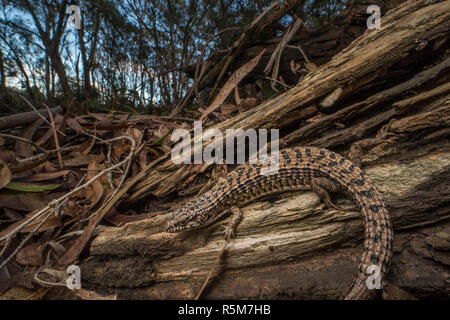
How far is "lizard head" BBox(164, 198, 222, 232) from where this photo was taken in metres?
2.36

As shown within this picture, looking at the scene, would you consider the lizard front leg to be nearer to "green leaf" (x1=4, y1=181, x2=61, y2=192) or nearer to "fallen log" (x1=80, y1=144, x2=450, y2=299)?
"fallen log" (x1=80, y1=144, x2=450, y2=299)

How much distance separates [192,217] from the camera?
239cm

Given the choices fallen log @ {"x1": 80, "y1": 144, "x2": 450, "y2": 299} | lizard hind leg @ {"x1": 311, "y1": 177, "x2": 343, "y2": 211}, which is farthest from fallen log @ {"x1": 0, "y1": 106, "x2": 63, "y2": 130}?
lizard hind leg @ {"x1": 311, "y1": 177, "x2": 343, "y2": 211}

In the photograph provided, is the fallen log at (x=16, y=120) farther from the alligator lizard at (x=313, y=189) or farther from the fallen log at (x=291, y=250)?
the alligator lizard at (x=313, y=189)

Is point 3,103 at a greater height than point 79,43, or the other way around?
point 79,43

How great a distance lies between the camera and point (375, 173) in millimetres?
2389

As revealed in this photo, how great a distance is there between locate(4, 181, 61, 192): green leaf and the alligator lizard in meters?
1.62

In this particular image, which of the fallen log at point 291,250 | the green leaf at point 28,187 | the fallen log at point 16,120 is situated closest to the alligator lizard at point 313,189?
the fallen log at point 291,250

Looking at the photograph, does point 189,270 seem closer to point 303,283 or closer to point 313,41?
point 303,283

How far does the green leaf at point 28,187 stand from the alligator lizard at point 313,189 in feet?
5.32

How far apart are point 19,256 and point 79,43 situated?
23.0 feet

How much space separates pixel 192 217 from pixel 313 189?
4.55 feet

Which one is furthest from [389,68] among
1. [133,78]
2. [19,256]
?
[133,78]

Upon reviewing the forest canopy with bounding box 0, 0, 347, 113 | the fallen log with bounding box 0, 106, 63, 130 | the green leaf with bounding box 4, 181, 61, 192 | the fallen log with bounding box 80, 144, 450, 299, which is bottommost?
the fallen log with bounding box 80, 144, 450, 299
